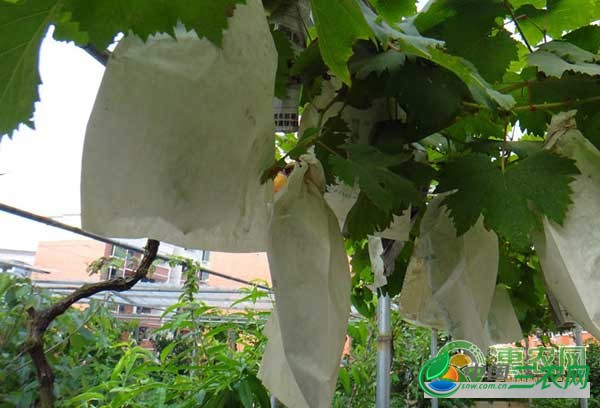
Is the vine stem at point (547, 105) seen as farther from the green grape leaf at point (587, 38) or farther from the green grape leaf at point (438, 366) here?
the green grape leaf at point (438, 366)

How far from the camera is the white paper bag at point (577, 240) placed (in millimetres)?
410

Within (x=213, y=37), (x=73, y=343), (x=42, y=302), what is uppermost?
(x=213, y=37)

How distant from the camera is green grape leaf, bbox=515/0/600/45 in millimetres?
505

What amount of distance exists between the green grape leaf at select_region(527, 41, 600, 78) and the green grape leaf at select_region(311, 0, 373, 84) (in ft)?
0.70

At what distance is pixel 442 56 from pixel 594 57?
20cm

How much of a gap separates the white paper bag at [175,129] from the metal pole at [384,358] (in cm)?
83

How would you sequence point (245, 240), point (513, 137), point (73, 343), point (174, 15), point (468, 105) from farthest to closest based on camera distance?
point (73, 343) < point (513, 137) < point (468, 105) < point (245, 240) < point (174, 15)

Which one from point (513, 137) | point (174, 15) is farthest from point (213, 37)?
point (513, 137)

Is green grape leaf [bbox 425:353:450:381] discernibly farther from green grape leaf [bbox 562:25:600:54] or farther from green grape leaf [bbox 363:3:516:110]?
green grape leaf [bbox 363:3:516:110]

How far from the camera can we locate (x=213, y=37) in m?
0.28

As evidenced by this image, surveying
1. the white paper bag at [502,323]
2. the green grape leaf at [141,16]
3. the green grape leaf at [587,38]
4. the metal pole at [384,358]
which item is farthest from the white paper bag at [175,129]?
the metal pole at [384,358]

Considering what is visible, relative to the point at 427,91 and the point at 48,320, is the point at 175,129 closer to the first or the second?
the point at 427,91

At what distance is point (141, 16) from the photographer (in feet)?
0.86

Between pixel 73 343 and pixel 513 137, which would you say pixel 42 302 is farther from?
pixel 513 137
